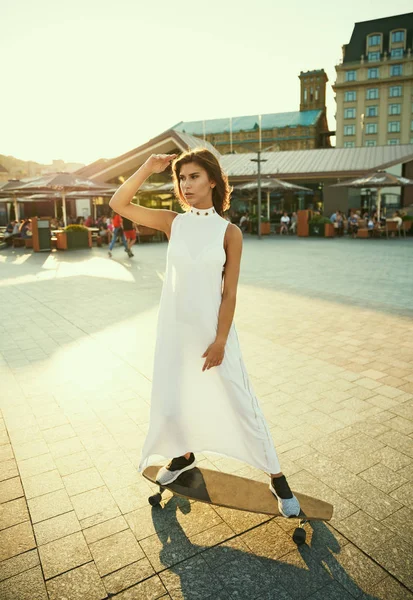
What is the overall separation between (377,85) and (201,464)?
7669 cm

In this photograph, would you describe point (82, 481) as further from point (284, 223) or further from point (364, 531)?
point (284, 223)

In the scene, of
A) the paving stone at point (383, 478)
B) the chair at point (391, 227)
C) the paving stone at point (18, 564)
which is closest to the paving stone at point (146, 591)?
the paving stone at point (18, 564)

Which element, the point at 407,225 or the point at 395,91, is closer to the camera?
the point at 407,225

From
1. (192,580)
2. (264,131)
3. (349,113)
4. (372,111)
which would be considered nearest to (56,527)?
(192,580)

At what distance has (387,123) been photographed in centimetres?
6625

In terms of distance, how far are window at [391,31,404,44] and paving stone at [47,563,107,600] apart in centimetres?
7878

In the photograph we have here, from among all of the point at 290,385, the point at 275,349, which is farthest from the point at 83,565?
the point at 275,349

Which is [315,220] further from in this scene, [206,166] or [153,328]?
[206,166]

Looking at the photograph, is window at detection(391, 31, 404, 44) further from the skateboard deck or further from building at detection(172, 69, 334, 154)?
the skateboard deck

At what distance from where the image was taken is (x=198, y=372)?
2350 mm

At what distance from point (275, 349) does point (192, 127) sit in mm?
65104

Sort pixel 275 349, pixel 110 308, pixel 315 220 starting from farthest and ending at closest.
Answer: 1. pixel 315 220
2. pixel 110 308
3. pixel 275 349

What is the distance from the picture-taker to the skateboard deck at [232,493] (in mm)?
2367

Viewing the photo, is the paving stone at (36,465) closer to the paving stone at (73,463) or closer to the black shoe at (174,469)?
the paving stone at (73,463)
